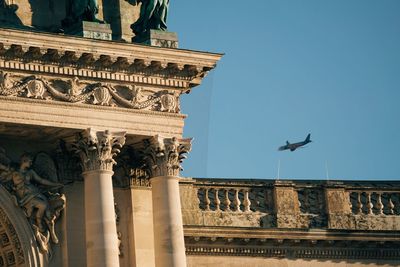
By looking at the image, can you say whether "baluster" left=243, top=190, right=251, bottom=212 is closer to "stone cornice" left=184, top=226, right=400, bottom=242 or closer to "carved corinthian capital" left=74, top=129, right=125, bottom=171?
"stone cornice" left=184, top=226, right=400, bottom=242

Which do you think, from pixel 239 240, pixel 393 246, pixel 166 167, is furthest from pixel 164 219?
pixel 393 246

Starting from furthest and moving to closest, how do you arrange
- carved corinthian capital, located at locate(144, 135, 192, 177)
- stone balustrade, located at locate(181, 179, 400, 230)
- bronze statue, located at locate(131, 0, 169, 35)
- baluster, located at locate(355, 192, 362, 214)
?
baluster, located at locate(355, 192, 362, 214)
stone balustrade, located at locate(181, 179, 400, 230)
bronze statue, located at locate(131, 0, 169, 35)
carved corinthian capital, located at locate(144, 135, 192, 177)

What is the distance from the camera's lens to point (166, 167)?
166ft

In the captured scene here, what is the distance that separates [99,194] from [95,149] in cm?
113

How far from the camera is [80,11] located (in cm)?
5075

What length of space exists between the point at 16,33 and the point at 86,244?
18.0 feet

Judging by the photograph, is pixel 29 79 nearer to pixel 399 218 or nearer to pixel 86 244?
pixel 86 244

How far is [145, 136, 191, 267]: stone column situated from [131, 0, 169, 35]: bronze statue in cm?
303

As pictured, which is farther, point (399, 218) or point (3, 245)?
point (399, 218)

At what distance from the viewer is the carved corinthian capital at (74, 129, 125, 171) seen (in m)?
49.8

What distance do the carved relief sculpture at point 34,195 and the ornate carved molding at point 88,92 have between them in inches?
68.8

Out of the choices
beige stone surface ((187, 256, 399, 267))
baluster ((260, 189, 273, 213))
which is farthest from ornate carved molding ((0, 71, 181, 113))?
baluster ((260, 189, 273, 213))

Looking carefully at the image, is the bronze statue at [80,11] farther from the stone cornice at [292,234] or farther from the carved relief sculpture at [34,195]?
the stone cornice at [292,234]

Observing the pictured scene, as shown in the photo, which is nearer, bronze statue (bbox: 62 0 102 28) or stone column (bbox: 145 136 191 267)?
stone column (bbox: 145 136 191 267)
